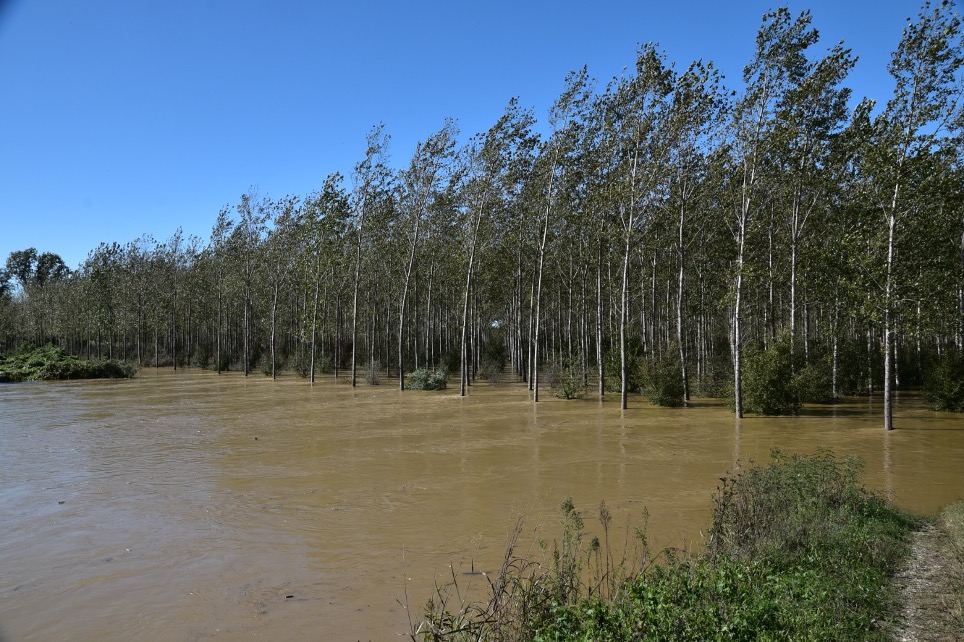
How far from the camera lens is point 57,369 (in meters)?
43.4

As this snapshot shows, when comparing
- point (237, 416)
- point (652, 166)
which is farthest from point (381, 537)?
point (652, 166)

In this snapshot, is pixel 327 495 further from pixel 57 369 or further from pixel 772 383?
pixel 57 369

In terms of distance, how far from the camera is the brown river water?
6.39 meters

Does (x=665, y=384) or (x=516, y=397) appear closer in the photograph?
(x=665, y=384)

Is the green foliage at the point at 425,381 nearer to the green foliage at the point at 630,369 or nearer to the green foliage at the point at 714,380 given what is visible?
the green foliage at the point at 630,369

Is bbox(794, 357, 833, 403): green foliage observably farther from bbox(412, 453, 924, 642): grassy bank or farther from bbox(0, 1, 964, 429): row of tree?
bbox(412, 453, 924, 642): grassy bank

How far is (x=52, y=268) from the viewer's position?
104812 mm

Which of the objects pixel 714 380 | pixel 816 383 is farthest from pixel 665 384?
pixel 816 383

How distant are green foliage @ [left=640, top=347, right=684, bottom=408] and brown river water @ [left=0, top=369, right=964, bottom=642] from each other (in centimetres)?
149

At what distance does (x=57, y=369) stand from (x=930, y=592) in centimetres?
5090

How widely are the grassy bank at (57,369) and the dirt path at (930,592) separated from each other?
4923 centimetres

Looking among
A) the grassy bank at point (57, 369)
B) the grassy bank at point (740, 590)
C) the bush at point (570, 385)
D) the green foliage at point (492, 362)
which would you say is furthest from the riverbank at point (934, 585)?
the grassy bank at point (57, 369)

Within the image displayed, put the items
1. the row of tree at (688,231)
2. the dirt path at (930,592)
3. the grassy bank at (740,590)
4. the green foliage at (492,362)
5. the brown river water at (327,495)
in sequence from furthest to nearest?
the green foliage at (492,362) → the row of tree at (688,231) → the brown river water at (327,495) → the dirt path at (930,592) → the grassy bank at (740,590)

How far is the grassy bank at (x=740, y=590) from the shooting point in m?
4.47
